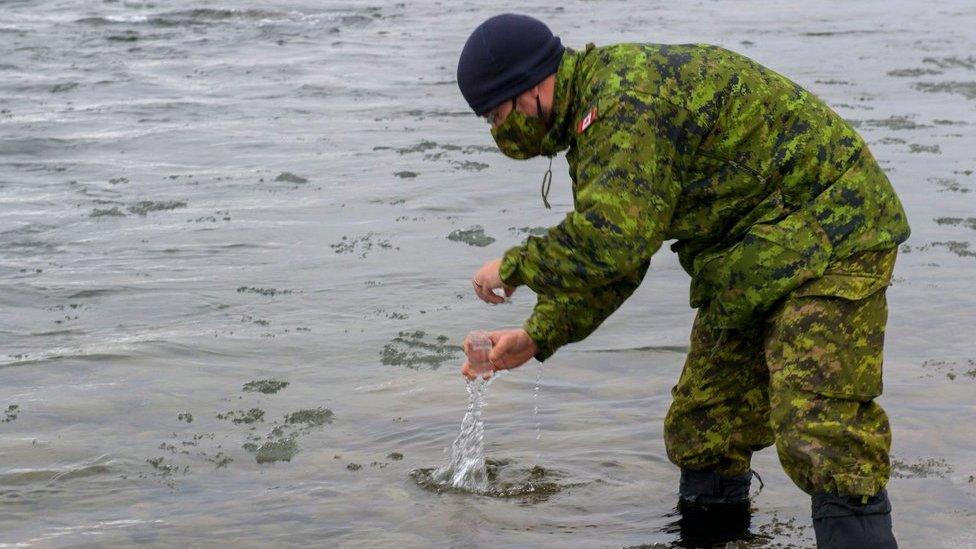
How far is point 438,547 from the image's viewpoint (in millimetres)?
4684

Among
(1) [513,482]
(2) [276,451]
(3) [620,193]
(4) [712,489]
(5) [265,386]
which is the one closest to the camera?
(3) [620,193]

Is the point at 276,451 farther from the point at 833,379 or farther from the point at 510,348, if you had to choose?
the point at 833,379

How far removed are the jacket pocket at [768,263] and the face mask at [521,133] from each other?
60 cm

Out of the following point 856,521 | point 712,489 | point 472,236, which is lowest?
point 472,236

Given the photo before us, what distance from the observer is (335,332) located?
712 centimetres

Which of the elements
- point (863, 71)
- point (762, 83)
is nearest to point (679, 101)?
point (762, 83)

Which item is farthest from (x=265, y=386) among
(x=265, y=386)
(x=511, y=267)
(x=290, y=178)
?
(x=290, y=178)

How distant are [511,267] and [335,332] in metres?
3.55

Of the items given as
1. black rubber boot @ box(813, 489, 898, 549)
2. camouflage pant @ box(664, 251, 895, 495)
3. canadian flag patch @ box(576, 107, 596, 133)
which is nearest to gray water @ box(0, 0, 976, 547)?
black rubber boot @ box(813, 489, 898, 549)

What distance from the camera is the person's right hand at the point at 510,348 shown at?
387cm

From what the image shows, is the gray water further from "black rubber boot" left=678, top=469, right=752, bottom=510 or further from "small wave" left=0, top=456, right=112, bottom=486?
"black rubber boot" left=678, top=469, right=752, bottom=510

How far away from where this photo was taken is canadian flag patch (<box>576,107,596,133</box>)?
3500 millimetres

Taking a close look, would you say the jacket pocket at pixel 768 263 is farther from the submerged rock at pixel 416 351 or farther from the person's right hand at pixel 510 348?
the submerged rock at pixel 416 351

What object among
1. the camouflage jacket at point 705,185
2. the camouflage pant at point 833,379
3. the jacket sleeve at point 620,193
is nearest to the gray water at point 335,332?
the camouflage pant at point 833,379
